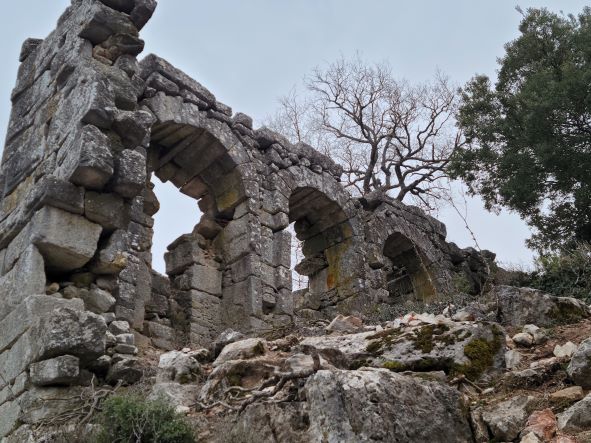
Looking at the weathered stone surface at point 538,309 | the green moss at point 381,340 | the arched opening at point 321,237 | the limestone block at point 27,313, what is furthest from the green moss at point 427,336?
the arched opening at point 321,237

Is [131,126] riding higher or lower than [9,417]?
higher

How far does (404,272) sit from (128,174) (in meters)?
10.2

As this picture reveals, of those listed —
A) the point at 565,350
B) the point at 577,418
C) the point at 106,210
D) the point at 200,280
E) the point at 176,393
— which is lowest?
the point at 577,418

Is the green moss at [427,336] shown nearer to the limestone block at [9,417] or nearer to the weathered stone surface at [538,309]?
the weathered stone surface at [538,309]

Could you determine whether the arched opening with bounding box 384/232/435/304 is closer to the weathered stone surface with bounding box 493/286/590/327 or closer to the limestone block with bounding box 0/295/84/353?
the weathered stone surface with bounding box 493/286/590/327

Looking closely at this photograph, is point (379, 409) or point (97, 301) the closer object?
point (379, 409)

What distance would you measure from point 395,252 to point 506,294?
9480mm

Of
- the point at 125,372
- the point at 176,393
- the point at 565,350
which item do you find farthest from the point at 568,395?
the point at 125,372

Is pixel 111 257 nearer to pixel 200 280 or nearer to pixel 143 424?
pixel 143 424

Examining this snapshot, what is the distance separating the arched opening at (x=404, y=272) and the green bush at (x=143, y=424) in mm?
10979

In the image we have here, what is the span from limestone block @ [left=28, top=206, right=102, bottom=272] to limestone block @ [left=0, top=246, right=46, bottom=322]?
0.12m

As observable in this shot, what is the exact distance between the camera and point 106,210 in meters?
6.15

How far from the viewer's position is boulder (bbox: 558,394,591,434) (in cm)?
320

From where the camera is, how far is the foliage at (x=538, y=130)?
1134cm
